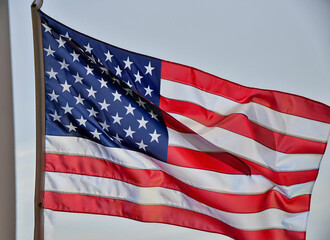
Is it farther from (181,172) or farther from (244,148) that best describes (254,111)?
(181,172)

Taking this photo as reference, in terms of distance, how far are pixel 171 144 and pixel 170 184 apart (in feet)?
0.83

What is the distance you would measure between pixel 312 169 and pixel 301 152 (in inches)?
5.4

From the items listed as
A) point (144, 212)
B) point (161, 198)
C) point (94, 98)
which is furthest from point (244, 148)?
point (94, 98)

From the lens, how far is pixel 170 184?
332 cm

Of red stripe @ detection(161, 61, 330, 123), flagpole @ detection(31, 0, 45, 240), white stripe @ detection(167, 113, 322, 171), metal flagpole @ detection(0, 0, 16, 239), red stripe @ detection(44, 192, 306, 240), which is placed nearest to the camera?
flagpole @ detection(31, 0, 45, 240)

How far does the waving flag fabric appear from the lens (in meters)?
3.22

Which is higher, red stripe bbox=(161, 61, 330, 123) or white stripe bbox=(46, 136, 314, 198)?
red stripe bbox=(161, 61, 330, 123)

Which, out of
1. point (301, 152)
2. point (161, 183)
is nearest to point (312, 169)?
point (301, 152)

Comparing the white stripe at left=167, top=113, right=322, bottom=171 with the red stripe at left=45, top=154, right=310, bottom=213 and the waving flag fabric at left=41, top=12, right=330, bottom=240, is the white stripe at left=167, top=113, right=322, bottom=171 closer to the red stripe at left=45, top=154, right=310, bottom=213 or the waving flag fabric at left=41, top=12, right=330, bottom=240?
the waving flag fabric at left=41, top=12, right=330, bottom=240

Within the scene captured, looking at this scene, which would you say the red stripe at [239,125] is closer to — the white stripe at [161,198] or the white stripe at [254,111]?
the white stripe at [254,111]

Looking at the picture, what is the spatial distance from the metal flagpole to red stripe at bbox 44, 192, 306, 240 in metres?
0.34

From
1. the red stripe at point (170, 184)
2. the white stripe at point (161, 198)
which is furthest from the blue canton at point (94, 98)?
the white stripe at point (161, 198)

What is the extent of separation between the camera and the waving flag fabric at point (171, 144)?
322 centimetres

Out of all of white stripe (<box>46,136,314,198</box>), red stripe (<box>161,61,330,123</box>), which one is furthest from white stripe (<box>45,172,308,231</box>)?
red stripe (<box>161,61,330,123</box>)
